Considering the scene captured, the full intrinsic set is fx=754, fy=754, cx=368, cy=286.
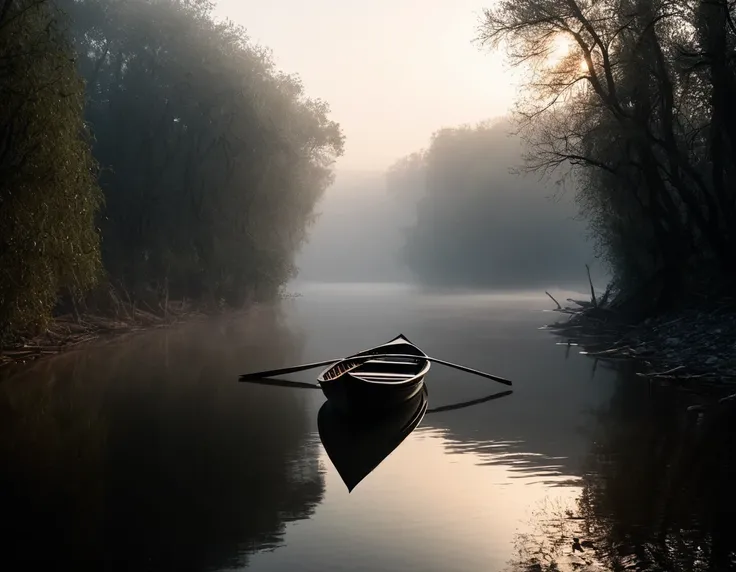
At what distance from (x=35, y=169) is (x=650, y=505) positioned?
14106mm

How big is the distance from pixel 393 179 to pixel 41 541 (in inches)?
4351

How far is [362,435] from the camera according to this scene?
12625 mm

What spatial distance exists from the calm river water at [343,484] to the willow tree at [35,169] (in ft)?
7.85

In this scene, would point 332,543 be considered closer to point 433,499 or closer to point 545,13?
point 433,499

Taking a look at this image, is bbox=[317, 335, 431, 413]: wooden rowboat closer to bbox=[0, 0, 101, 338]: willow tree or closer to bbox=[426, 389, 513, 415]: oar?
bbox=[426, 389, 513, 415]: oar

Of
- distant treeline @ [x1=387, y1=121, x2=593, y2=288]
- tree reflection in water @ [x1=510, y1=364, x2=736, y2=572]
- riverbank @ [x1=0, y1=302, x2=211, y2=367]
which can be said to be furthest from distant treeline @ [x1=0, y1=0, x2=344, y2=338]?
distant treeline @ [x1=387, y1=121, x2=593, y2=288]

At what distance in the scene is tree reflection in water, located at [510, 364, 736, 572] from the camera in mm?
6961

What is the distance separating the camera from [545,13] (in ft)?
75.2

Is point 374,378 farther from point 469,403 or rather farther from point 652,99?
point 652,99

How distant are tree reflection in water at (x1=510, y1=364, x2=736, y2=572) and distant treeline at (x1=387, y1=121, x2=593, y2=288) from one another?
64.4 m

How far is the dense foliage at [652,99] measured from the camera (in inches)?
848

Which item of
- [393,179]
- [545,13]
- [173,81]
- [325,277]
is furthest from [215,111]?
[325,277]

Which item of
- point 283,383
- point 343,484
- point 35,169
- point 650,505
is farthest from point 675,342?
point 35,169

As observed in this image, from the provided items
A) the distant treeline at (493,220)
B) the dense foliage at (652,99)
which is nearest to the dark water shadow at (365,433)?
the dense foliage at (652,99)
